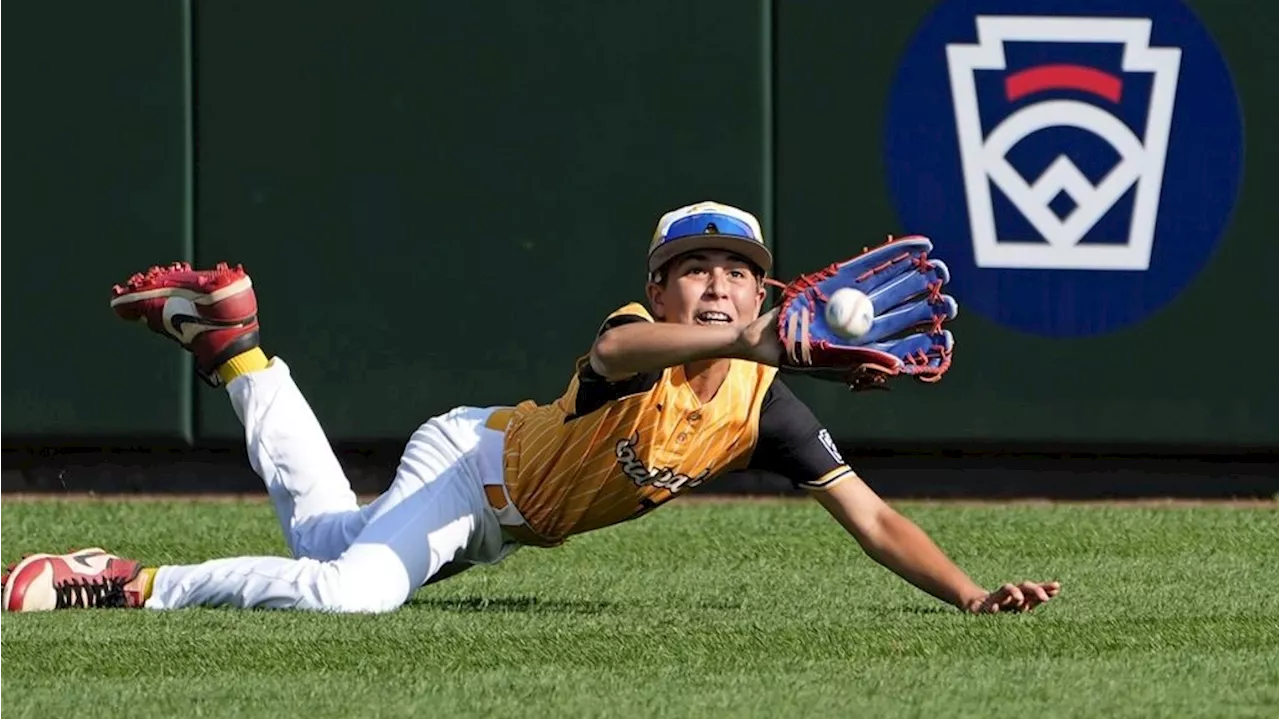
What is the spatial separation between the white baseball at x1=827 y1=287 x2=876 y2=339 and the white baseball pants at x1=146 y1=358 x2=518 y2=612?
1.09 meters

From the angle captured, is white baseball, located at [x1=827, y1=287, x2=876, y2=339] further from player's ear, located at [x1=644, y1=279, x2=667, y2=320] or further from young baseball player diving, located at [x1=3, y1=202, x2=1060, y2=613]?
player's ear, located at [x1=644, y1=279, x2=667, y2=320]

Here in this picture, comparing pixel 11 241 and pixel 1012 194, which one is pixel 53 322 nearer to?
pixel 11 241

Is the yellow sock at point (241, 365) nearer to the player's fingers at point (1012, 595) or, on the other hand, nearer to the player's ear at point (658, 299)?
the player's ear at point (658, 299)

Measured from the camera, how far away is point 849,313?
4469 mm

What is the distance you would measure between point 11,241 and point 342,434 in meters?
1.24

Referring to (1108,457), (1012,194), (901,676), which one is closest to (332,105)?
(1012,194)

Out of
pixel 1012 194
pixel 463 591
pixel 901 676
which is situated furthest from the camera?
pixel 1012 194

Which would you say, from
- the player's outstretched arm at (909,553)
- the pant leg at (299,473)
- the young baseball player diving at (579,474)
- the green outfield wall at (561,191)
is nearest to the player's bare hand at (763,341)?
the young baseball player diving at (579,474)

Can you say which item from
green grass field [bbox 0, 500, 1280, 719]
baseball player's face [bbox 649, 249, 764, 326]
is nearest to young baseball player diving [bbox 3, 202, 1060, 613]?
baseball player's face [bbox 649, 249, 764, 326]

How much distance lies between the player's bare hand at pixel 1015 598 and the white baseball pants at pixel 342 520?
3.46 feet

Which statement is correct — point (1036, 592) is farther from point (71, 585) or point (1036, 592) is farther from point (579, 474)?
point (71, 585)

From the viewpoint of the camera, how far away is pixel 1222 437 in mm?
7832

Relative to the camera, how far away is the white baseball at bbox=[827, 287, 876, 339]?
14.6ft

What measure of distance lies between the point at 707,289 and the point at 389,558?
34.3 inches
